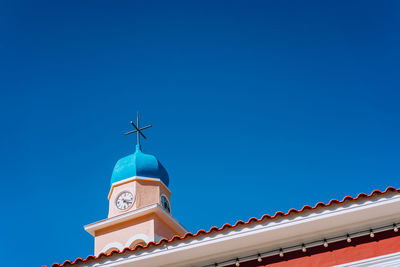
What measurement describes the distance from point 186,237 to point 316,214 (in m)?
2.09

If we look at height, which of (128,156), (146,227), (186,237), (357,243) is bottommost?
(357,243)

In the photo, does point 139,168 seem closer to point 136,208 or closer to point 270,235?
point 136,208

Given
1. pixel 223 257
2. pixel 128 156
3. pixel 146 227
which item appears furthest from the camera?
pixel 128 156

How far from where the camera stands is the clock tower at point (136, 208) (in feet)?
58.6

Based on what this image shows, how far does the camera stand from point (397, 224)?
805 cm

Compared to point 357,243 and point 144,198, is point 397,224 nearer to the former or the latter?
point 357,243

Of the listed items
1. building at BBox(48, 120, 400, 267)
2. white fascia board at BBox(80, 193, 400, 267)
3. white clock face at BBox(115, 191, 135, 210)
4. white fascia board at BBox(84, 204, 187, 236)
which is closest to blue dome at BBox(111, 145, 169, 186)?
white clock face at BBox(115, 191, 135, 210)

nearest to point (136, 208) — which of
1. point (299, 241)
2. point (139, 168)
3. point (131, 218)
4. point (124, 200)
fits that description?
point (131, 218)

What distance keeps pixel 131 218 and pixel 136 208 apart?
66 centimetres

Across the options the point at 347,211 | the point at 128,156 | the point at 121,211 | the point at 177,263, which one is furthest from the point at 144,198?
the point at 347,211

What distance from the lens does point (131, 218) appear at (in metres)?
18.3

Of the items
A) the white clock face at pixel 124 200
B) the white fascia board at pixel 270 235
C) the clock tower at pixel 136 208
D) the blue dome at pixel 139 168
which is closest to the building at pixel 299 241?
the white fascia board at pixel 270 235

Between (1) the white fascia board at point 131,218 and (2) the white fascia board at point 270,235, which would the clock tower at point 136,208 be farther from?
(2) the white fascia board at point 270,235

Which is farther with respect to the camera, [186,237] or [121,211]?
[121,211]
